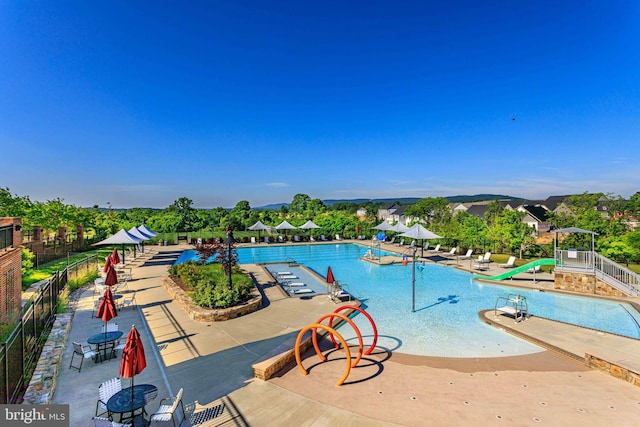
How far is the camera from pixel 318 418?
5.55 metres

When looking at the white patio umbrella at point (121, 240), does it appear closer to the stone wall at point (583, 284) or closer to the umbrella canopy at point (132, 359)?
the umbrella canopy at point (132, 359)

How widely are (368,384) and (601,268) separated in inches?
527

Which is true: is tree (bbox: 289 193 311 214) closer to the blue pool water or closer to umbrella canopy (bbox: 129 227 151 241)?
umbrella canopy (bbox: 129 227 151 241)

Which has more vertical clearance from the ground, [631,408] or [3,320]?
[3,320]

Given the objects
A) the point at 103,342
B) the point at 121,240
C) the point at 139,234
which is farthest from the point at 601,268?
the point at 139,234

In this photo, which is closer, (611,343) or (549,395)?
(549,395)

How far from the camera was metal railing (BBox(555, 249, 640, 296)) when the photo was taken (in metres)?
13.4

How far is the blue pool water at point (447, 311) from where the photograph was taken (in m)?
9.30

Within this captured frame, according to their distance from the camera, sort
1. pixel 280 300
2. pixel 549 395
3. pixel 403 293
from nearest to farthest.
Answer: pixel 549 395 → pixel 280 300 → pixel 403 293

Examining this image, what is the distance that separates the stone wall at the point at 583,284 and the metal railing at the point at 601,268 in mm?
181

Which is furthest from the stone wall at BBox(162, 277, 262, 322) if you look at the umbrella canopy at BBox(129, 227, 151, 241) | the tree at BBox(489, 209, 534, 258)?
the tree at BBox(489, 209, 534, 258)

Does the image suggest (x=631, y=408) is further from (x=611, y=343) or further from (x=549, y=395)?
(x=611, y=343)

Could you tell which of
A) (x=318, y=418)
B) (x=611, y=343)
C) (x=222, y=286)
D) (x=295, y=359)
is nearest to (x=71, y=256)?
(x=222, y=286)

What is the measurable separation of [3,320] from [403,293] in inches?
550
